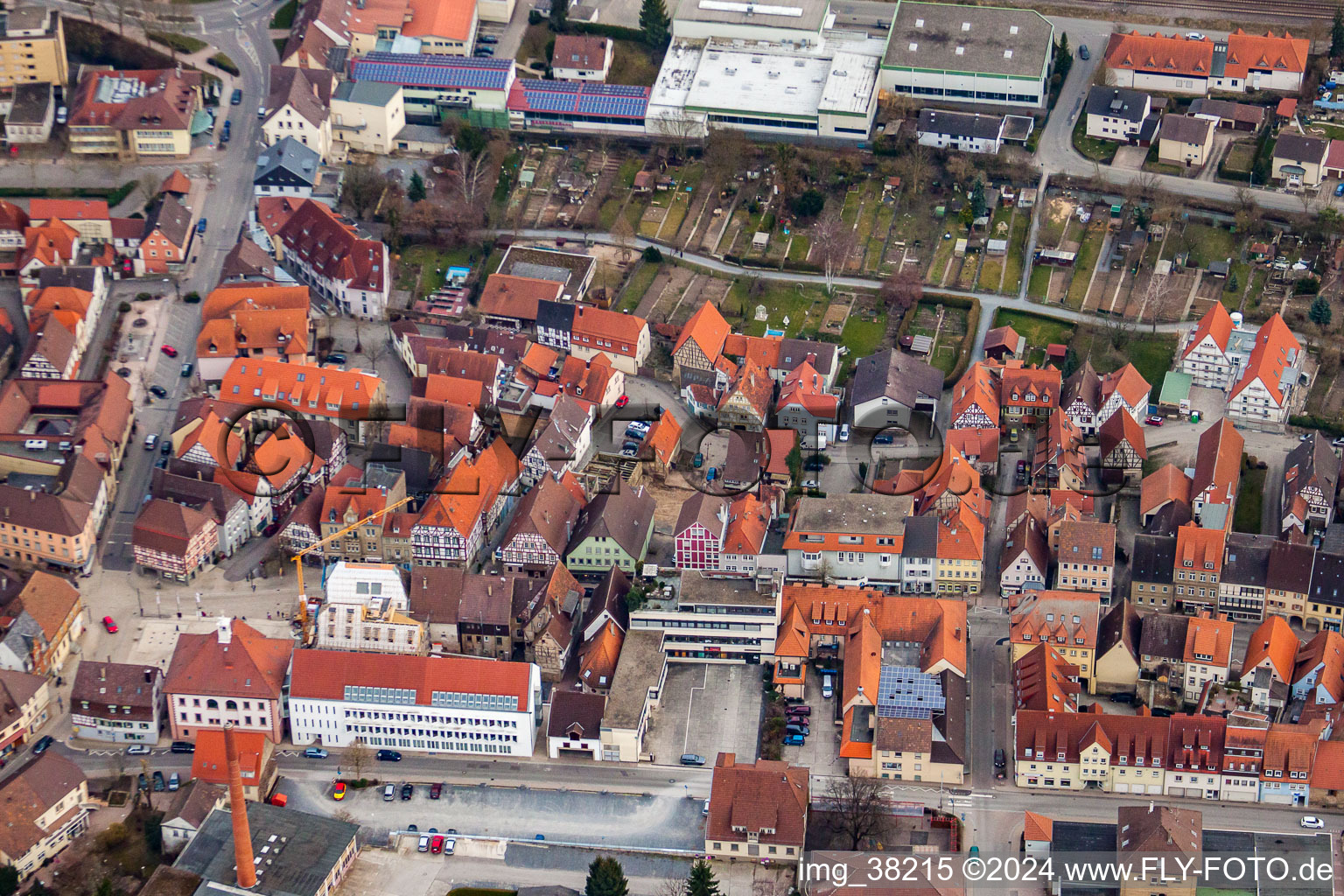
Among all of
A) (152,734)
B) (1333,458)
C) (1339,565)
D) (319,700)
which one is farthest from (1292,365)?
(152,734)

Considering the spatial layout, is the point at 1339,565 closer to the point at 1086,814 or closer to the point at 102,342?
the point at 1086,814

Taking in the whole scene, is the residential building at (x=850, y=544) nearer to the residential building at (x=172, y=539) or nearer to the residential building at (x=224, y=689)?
the residential building at (x=224, y=689)

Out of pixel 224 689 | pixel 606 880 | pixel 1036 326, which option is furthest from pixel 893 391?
pixel 224 689

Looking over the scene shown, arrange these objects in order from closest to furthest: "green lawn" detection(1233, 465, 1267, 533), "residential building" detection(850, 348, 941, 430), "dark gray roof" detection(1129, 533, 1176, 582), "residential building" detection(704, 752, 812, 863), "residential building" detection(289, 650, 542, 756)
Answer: "residential building" detection(704, 752, 812, 863) → "residential building" detection(289, 650, 542, 756) → "dark gray roof" detection(1129, 533, 1176, 582) → "green lawn" detection(1233, 465, 1267, 533) → "residential building" detection(850, 348, 941, 430)

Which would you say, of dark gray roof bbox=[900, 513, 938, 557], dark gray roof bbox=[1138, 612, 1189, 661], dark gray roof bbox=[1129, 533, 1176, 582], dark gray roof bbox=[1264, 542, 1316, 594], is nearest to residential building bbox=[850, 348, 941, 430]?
dark gray roof bbox=[900, 513, 938, 557]

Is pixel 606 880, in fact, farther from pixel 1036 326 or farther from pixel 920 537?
pixel 1036 326

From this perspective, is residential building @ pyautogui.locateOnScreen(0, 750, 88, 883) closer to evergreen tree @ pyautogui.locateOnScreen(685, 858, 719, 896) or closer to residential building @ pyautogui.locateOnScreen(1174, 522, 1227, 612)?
evergreen tree @ pyautogui.locateOnScreen(685, 858, 719, 896)

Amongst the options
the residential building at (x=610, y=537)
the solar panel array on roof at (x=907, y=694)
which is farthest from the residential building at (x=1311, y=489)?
the residential building at (x=610, y=537)
